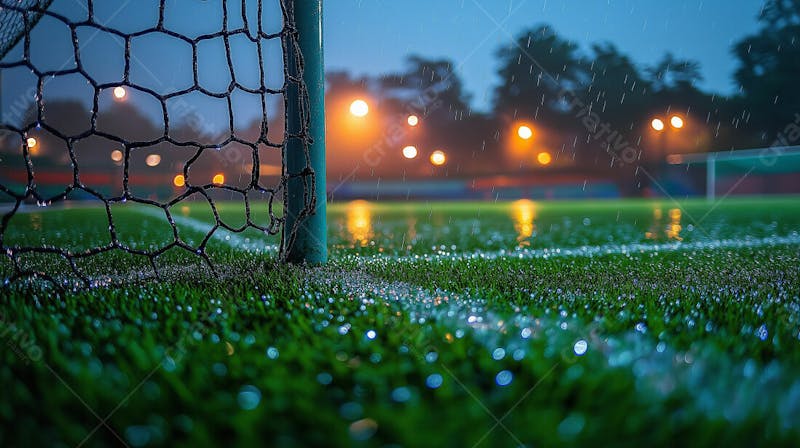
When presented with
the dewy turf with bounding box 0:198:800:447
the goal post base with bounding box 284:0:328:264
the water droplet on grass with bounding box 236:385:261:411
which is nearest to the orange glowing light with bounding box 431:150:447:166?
the goal post base with bounding box 284:0:328:264

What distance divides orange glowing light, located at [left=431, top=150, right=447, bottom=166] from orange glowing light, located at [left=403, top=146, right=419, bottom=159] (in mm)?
1285

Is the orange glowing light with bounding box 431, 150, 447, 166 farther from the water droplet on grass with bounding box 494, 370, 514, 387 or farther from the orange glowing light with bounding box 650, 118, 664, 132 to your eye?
the water droplet on grass with bounding box 494, 370, 514, 387

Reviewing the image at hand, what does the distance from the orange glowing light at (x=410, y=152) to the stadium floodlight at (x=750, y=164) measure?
15.3 meters

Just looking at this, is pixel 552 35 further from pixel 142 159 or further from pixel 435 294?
pixel 435 294

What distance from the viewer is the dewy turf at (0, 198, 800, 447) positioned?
32.2 inches

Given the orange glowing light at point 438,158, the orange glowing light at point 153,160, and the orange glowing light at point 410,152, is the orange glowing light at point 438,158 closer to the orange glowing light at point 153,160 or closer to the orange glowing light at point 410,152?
the orange glowing light at point 410,152

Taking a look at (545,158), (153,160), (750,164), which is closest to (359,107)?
(750,164)

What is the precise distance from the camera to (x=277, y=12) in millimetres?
2441

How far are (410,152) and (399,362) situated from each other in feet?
109

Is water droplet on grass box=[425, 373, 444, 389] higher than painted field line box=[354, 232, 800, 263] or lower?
lower

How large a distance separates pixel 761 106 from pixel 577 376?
32.1 metres

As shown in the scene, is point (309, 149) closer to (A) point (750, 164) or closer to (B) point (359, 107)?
(B) point (359, 107)

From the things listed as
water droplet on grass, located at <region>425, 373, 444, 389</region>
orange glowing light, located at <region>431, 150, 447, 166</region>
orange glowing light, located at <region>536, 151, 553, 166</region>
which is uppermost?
orange glowing light, located at <region>536, 151, 553, 166</region>

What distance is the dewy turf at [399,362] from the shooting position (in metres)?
0.82
